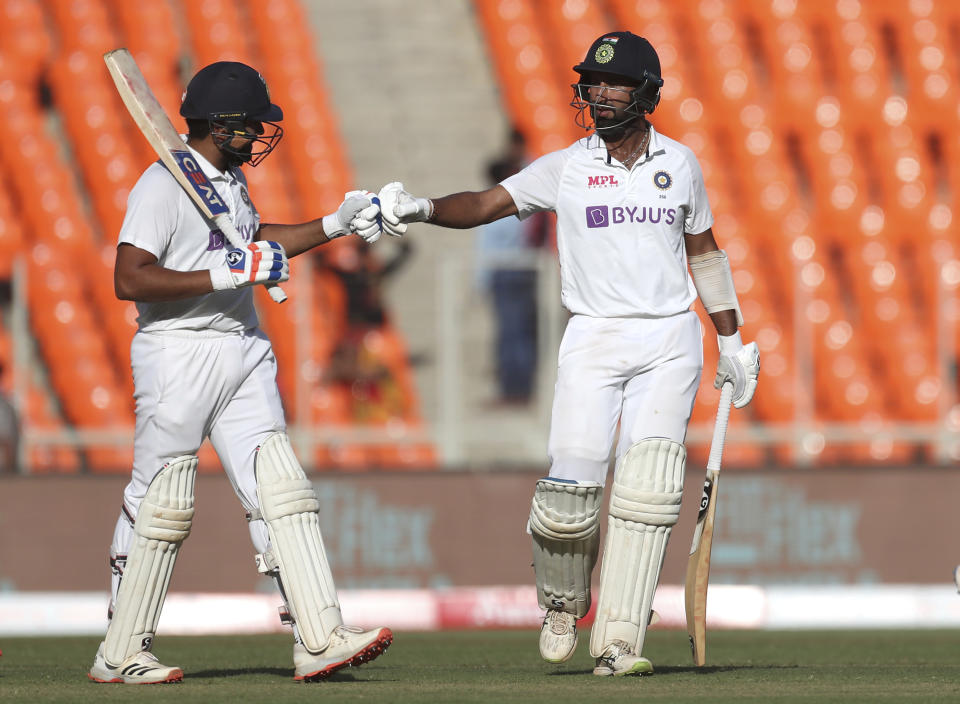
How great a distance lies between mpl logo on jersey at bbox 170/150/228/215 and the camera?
18.1 feet

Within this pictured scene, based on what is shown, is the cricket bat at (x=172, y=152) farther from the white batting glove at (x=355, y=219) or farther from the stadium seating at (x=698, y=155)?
the stadium seating at (x=698, y=155)

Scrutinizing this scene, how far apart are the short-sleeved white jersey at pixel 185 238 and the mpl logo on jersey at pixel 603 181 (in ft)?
3.62

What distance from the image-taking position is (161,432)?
5.55 meters

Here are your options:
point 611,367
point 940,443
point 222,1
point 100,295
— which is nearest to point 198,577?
point 100,295

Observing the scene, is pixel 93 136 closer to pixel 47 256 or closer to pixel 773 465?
pixel 47 256

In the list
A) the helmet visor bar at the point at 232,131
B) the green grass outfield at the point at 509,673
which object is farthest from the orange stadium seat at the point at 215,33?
the helmet visor bar at the point at 232,131

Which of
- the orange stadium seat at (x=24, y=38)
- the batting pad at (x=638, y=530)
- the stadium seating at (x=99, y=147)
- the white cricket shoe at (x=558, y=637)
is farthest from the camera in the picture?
the orange stadium seat at (x=24, y=38)

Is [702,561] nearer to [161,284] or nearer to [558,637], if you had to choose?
[558,637]

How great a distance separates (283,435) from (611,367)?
106 centimetres

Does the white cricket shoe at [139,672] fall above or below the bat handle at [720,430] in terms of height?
below

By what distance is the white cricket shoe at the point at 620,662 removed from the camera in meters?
5.55

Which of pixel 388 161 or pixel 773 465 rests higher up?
pixel 388 161

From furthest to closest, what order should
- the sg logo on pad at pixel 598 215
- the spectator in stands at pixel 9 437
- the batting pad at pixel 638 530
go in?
the spectator in stands at pixel 9 437
the sg logo on pad at pixel 598 215
the batting pad at pixel 638 530

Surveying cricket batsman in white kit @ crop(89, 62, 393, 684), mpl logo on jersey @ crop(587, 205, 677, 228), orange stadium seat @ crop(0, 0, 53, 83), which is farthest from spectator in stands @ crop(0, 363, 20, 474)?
mpl logo on jersey @ crop(587, 205, 677, 228)
